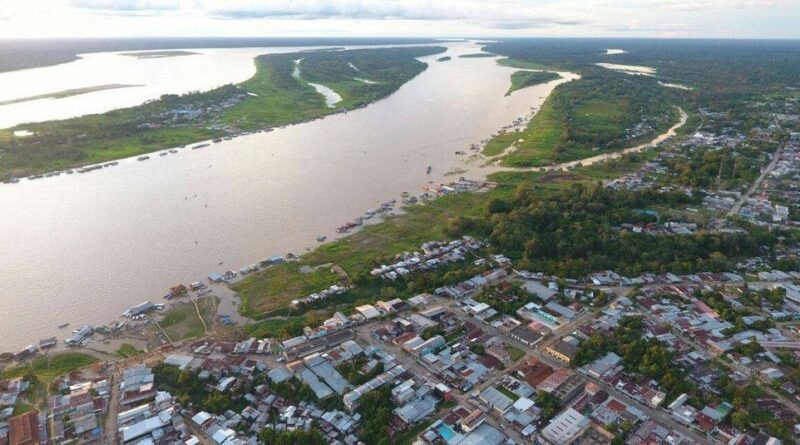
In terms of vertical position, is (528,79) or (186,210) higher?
(528,79)

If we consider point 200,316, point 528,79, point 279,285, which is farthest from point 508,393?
point 528,79

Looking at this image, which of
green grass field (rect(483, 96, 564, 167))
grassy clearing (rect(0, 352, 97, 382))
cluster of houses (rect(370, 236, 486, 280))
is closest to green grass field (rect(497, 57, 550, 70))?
green grass field (rect(483, 96, 564, 167))

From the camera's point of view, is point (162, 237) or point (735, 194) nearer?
point (162, 237)

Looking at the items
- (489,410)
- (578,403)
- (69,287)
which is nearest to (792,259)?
(578,403)

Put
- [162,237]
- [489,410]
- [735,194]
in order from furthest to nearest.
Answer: [735,194]
[162,237]
[489,410]

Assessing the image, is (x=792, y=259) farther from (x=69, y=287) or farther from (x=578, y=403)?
(x=69, y=287)

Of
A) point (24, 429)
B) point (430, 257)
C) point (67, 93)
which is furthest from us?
point (67, 93)

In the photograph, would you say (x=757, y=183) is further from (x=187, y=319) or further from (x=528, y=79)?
(x=528, y=79)

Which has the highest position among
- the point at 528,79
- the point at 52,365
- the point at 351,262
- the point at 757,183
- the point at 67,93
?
the point at 528,79

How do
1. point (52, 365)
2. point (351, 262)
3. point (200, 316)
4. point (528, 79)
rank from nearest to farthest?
point (52, 365) < point (200, 316) < point (351, 262) < point (528, 79)
